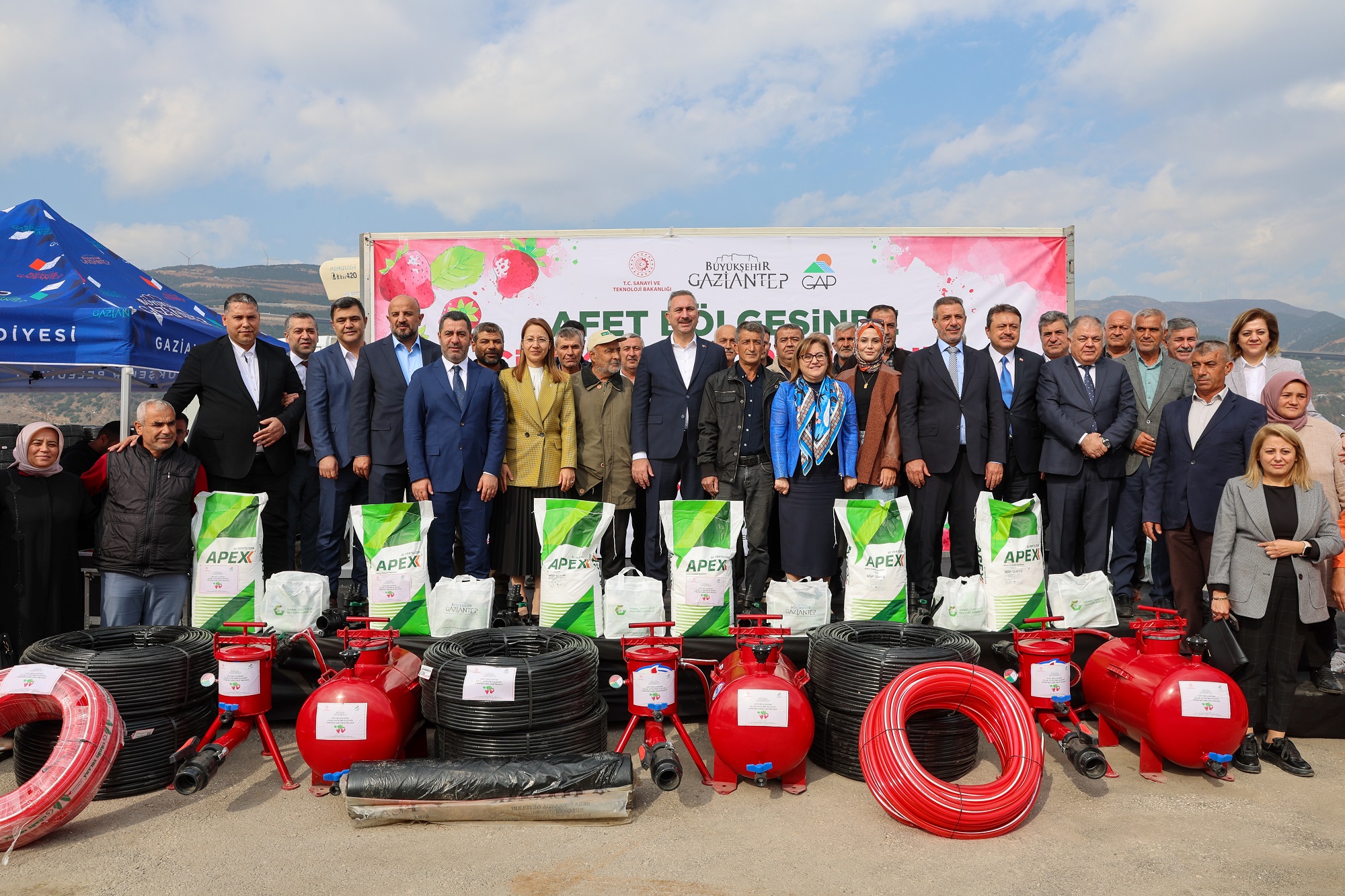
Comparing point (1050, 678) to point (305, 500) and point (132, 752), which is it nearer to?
point (132, 752)

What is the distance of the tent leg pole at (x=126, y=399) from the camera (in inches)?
200

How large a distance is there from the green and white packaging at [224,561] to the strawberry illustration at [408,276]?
311cm

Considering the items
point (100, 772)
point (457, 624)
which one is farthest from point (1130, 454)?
point (100, 772)

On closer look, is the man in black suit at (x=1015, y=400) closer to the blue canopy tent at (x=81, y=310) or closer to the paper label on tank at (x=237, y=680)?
the paper label on tank at (x=237, y=680)

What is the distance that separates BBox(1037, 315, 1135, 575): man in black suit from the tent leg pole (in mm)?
5415

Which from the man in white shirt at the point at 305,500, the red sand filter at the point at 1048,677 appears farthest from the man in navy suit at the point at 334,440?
the red sand filter at the point at 1048,677

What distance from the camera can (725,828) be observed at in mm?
2910

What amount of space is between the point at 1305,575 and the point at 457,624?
144 inches

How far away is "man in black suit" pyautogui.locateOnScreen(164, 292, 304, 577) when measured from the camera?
15.2ft

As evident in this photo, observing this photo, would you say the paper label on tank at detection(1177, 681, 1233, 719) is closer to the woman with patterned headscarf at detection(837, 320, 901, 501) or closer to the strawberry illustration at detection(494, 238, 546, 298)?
the woman with patterned headscarf at detection(837, 320, 901, 501)

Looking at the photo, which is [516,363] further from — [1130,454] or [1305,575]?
[1305,575]

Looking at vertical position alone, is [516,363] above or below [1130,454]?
above

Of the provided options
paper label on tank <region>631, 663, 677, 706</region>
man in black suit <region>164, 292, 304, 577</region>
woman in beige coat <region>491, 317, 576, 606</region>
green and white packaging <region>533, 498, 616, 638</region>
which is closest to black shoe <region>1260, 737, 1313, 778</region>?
paper label on tank <region>631, 663, 677, 706</region>

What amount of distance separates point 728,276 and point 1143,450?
10.7ft
